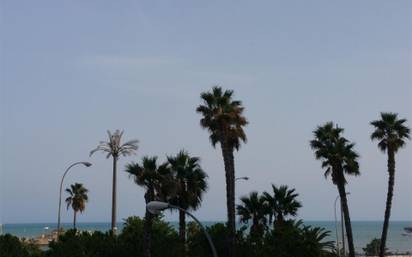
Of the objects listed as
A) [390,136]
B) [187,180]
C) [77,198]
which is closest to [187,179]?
[187,180]

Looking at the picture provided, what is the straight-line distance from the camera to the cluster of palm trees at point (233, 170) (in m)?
34.9

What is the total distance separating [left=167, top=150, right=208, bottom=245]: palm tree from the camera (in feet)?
129

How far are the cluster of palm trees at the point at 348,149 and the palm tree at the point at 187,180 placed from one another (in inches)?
455

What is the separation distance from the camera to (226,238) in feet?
130

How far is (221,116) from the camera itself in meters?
41.7

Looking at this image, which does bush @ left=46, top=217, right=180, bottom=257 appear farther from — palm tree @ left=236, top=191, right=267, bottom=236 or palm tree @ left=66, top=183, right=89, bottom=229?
palm tree @ left=66, top=183, right=89, bottom=229

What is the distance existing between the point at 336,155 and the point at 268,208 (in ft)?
21.1

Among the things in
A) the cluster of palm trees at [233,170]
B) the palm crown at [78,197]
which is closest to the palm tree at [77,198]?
the palm crown at [78,197]

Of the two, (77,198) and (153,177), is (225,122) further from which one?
(77,198)

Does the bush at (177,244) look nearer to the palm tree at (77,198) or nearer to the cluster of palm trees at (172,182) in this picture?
the cluster of palm trees at (172,182)

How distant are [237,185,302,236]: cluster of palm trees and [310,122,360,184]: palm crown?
3887mm

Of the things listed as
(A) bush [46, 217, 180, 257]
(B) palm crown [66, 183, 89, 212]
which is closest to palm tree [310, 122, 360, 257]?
(A) bush [46, 217, 180, 257]

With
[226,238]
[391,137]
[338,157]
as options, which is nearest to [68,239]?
[226,238]

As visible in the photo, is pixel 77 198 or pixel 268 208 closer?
pixel 268 208
